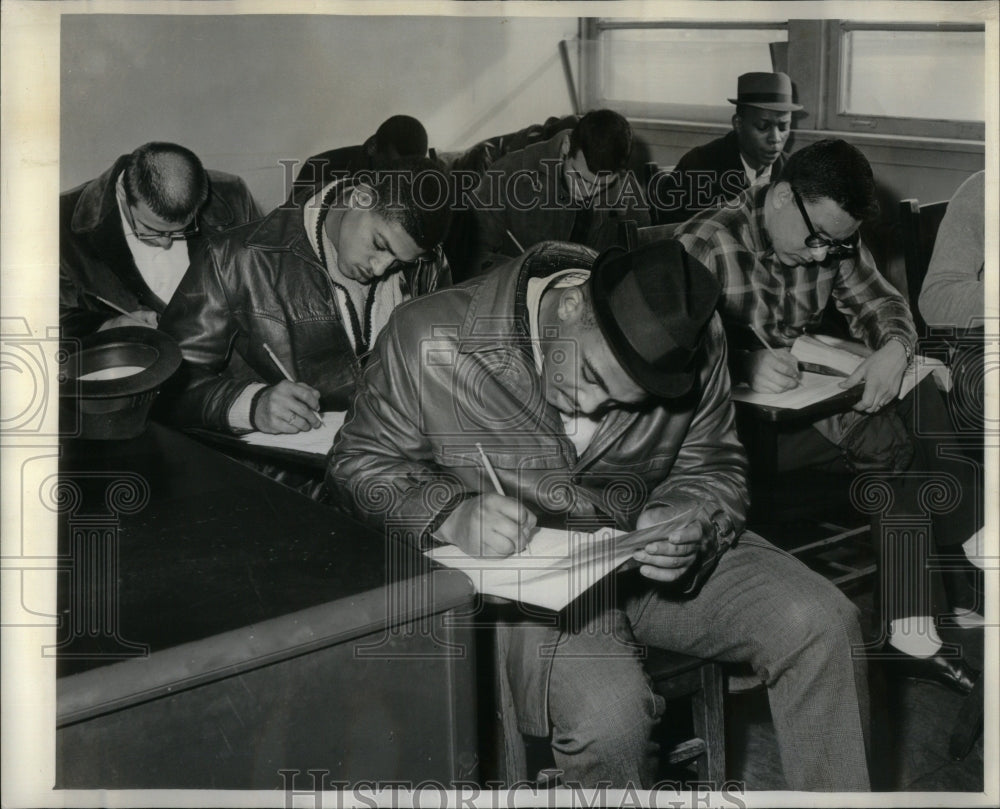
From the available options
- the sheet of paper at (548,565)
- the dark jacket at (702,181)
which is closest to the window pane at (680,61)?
the dark jacket at (702,181)

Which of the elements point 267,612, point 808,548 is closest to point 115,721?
point 267,612

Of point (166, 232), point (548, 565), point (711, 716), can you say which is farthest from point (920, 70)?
point (166, 232)

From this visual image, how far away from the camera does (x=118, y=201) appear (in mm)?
2357

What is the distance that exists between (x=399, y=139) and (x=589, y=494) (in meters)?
0.88

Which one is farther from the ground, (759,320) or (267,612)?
(759,320)

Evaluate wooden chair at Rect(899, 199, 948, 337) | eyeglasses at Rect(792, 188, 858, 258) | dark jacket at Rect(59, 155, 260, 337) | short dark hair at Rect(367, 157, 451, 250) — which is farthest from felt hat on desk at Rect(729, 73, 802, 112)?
dark jacket at Rect(59, 155, 260, 337)

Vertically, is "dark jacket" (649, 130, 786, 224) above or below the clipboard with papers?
above

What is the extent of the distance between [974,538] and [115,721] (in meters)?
1.89

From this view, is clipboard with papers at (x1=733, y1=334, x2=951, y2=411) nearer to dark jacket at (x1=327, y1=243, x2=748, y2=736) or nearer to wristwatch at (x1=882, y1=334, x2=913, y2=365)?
wristwatch at (x1=882, y1=334, x2=913, y2=365)

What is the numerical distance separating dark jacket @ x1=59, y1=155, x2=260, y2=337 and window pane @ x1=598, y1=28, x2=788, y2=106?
34.2 inches

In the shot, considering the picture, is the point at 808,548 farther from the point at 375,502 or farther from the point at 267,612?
the point at 267,612

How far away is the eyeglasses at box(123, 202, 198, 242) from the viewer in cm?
236

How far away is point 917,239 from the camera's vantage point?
240 cm

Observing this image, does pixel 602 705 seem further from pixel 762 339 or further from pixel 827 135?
pixel 827 135
